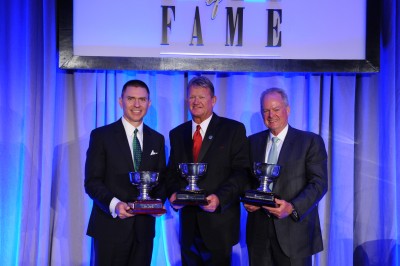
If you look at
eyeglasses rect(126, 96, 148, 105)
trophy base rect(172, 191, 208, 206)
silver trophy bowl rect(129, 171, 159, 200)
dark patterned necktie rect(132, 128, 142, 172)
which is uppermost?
eyeglasses rect(126, 96, 148, 105)

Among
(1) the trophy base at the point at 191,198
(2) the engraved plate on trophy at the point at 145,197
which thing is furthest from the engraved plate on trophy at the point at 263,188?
(2) the engraved plate on trophy at the point at 145,197

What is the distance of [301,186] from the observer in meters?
3.08

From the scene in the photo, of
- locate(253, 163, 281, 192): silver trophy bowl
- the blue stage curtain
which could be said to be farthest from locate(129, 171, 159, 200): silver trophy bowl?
the blue stage curtain

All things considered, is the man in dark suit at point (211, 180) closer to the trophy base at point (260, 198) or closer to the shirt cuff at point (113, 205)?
the trophy base at point (260, 198)

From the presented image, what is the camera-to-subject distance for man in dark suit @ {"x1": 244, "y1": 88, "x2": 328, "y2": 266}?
2.96m

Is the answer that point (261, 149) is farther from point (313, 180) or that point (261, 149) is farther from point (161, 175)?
point (161, 175)

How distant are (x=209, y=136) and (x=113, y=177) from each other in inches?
26.4

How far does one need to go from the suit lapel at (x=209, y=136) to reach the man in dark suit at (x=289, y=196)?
12.2 inches

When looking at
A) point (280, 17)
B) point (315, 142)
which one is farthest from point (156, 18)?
point (315, 142)

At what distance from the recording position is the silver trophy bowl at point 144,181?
288cm

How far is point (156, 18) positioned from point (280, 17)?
102 centimetres

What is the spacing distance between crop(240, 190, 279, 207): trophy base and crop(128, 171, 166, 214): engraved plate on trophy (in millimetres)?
520

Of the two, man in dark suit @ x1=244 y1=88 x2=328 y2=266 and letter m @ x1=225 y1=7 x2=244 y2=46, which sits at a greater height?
letter m @ x1=225 y1=7 x2=244 y2=46

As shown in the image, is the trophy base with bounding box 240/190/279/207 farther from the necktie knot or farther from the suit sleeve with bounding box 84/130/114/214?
the suit sleeve with bounding box 84/130/114/214
